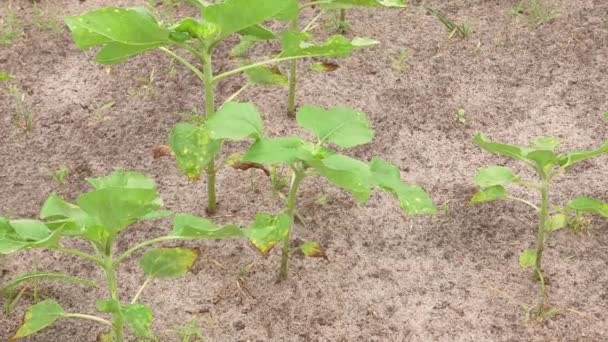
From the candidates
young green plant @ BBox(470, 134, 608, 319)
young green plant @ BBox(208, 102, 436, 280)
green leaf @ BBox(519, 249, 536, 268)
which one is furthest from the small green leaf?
green leaf @ BBox(519, 249, 536, 268)

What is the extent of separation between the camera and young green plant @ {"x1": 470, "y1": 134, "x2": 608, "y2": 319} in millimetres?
2008

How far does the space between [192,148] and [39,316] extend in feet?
1.75

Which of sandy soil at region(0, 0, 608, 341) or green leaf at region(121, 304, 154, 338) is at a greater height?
green leaf at region(121, 304, 154, 338)

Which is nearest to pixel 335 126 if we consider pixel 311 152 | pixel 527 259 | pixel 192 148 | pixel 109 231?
pixel 311 152

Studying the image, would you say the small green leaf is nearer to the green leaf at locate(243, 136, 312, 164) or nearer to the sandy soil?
the sandy soil

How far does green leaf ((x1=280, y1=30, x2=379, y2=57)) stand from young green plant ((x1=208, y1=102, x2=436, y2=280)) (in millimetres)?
136

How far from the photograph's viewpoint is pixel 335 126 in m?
2.00

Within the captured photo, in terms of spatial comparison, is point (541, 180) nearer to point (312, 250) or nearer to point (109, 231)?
point (312, 250)

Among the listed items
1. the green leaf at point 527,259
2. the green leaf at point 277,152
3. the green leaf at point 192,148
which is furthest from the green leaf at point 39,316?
the green leaf at point 527,259

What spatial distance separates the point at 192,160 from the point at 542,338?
101 cm

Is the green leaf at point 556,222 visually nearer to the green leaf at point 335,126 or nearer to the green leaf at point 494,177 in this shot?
the green leaf at point 494,177

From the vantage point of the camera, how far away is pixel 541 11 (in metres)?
3.26

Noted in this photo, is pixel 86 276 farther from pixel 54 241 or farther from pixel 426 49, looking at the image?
pixel 426 49

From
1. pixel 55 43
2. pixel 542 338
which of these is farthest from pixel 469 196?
pixel 55 43
